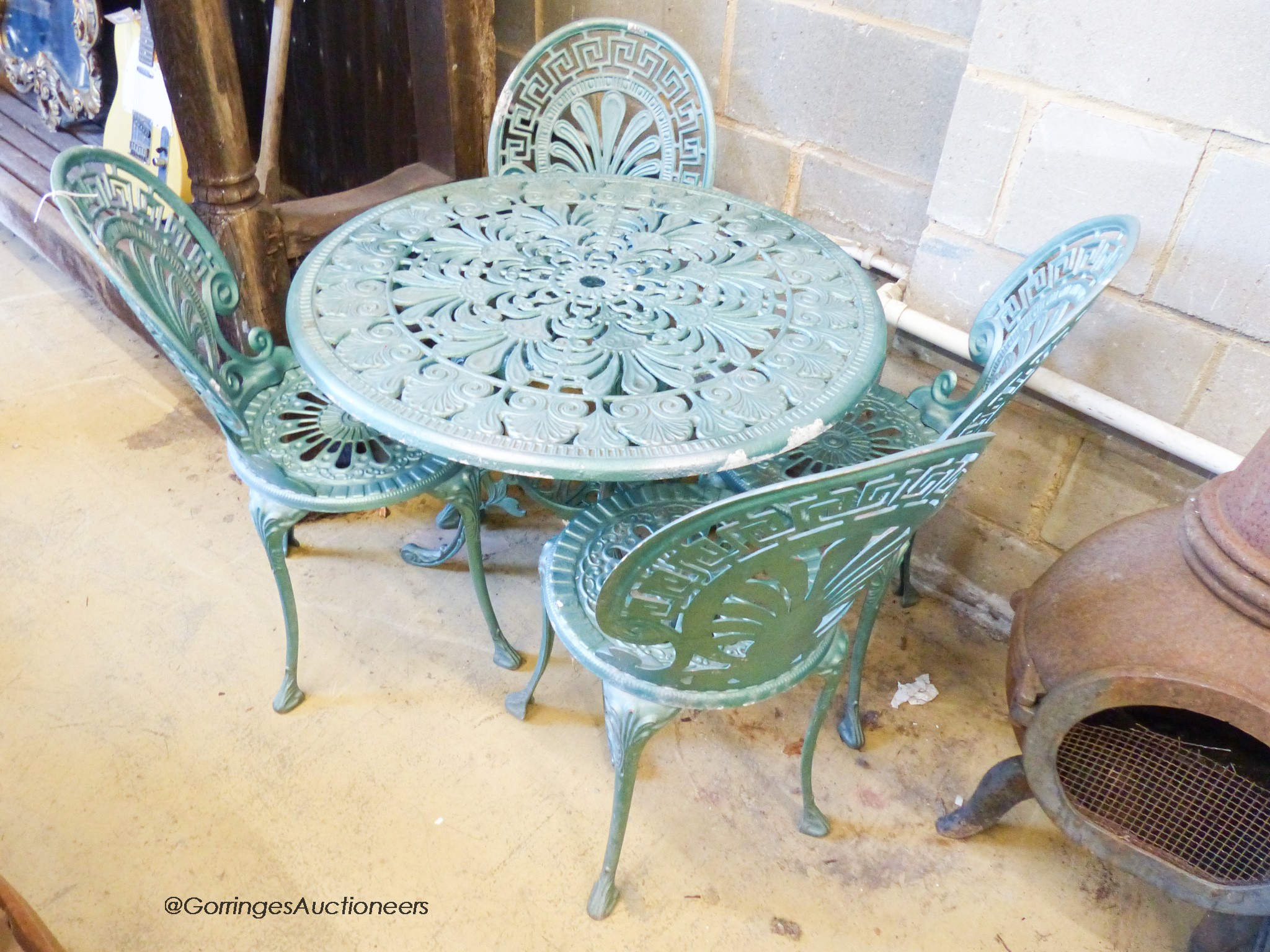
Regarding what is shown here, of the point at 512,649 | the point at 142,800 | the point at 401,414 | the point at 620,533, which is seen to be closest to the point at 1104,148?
the point at 620,533

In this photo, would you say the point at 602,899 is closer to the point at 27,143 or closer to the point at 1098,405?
the point at 1098,405

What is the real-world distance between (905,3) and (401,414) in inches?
53.0

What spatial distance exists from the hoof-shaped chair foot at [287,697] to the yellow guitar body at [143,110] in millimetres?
1465

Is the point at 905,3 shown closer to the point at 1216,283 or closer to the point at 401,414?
the point at 1216,283

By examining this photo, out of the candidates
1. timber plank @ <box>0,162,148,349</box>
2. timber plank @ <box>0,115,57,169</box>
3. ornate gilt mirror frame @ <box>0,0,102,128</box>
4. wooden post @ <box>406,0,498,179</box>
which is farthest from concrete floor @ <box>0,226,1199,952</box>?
ornate gilt mirror frame @ <box>0,0,102,128</box>

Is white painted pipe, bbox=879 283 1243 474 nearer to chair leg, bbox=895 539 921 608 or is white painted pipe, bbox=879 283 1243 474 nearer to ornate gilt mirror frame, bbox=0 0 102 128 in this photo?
chair leg, bbox=895 539 921 608

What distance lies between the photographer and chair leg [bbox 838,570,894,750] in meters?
1.73

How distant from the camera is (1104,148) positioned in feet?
5.10

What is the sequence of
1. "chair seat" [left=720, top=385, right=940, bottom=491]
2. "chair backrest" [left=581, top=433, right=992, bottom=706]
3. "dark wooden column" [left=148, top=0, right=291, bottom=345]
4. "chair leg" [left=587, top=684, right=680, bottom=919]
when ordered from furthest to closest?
"dark wooden column" [left=148, top=0, right=291, bottom=345] < "chair seat" [left=720, top=385, right=940, bottom=491] < "chair leg" [left=587, top=684, right=680, bottom=919] < "chair backrest" [left=581, top=433, right=992, bottom=706]

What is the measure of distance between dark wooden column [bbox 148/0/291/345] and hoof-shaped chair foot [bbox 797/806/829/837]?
1689 mm

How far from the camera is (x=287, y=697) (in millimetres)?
1888

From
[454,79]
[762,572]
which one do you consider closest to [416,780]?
[762,572]

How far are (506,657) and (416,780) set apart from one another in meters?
0.34
